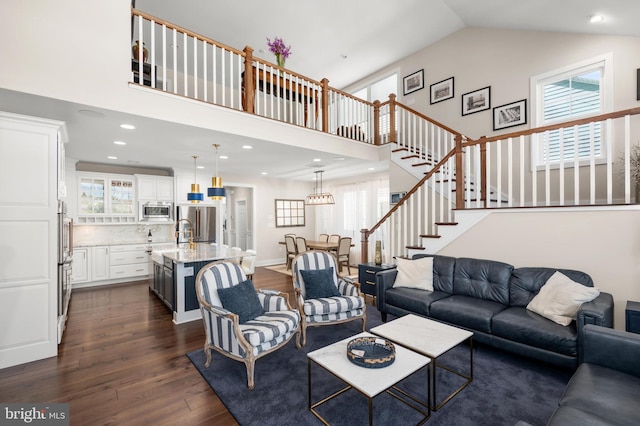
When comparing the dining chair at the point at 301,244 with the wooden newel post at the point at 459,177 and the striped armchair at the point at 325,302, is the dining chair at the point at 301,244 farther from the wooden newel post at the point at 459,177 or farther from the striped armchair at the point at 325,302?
the wooden newel post at the point at 459,177

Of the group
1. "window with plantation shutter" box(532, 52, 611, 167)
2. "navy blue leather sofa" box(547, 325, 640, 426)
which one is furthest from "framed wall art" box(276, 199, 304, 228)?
"navy blue leather sofa" box(547, 325, 640, 426)

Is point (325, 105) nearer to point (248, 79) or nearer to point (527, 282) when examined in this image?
point (248, 79)

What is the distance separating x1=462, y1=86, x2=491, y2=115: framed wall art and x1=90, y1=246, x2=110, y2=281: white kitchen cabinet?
7682mm

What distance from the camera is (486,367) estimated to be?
9.20 feet

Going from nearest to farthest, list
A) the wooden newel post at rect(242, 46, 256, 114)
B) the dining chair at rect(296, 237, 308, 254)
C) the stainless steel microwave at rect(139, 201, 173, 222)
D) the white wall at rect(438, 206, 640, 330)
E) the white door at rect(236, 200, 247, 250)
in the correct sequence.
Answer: the white wall at rect(438, 206, 640, 330)
the wooden newel post at rect(242, 46, 256, 114)
the stainless steel microwave at rect(139, 201, 173, 222)
the dining chair at rect(296, 237, 308, 254)
the white door at rect(236, 200, 247, 250)

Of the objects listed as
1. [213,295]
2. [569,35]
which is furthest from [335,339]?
[569,35]

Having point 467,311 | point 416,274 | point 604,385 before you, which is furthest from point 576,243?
point 604,385

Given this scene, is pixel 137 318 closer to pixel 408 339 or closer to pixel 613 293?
pixel 408 339

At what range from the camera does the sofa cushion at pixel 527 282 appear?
10.4ft

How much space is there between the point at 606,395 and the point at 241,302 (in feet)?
8.90

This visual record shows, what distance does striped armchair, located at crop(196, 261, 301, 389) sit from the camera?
258 centimetres

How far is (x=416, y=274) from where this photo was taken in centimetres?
397

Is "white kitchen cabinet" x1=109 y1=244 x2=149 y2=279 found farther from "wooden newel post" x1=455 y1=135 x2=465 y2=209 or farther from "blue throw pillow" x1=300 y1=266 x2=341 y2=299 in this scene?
"wooden newel post" x1=455 y1=135 x2=465 y2=209

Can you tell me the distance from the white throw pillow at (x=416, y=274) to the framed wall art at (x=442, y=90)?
12.3 feet
